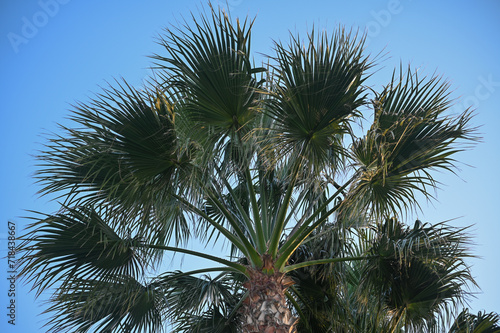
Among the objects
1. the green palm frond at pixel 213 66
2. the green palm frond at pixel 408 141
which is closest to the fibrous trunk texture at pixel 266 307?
the green palm frond at pixel 408 141

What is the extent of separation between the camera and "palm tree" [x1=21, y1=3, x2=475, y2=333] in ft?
13.9

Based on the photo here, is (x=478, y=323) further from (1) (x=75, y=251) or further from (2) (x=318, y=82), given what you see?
(1) (x=75, y=251)

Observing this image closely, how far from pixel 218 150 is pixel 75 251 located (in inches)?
68.2

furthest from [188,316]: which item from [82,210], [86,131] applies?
[86,131]

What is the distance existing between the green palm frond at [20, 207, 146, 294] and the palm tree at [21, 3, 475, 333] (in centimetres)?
1

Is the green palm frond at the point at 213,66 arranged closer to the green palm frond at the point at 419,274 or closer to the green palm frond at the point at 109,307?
the green palm frond at the point at 109,307

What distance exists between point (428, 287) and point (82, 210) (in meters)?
3.82

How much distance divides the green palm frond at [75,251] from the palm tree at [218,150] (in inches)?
0.5

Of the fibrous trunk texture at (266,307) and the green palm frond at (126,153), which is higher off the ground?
the green palm frond at (126,153)

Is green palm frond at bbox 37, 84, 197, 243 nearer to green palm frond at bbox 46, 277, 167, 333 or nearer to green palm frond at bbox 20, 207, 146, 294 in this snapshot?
green palm frond at bbox 20, 207, 146, 294

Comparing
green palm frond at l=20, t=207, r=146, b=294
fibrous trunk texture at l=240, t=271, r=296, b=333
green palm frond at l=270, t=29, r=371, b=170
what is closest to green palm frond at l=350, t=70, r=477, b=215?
green palm frond at l=270, t=29, r=371, b=170

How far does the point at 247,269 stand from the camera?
15.4 feet

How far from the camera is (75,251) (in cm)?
477

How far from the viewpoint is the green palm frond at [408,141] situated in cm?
461
